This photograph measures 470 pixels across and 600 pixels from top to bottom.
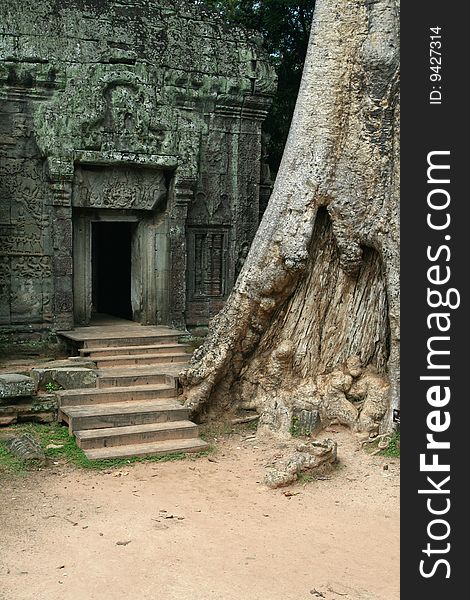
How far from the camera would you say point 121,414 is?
7387mm

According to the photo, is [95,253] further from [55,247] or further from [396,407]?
[396,407]

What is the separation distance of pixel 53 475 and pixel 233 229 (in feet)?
16.9

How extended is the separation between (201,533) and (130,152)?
5.79 m

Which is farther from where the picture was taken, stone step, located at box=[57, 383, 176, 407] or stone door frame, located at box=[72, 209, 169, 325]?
stone door frame, located at box=[72, 209, 169, 325]

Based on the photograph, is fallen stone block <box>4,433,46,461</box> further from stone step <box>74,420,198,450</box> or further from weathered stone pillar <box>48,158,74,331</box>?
weathered stone pillar <box>48,158,74,331</box>

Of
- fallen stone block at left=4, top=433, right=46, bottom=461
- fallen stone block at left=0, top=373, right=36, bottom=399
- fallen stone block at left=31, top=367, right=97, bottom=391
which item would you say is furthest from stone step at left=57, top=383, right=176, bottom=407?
fallen stone block at left=4, top=433, right=46, bottom=461

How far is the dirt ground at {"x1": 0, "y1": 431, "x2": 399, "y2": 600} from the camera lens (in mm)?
4469

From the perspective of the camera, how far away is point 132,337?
9.38 metres

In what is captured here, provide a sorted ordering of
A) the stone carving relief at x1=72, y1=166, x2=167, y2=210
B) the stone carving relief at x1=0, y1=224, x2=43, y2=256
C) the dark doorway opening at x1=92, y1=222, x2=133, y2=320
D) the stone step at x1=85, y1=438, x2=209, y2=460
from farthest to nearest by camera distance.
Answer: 1. the dark doorway opening at x1=92, y1=222, x2=133, y2=320
2. the stone carving relief at x1=72, y1=166, x2=167, y2=210
3. the stone carving relief at x1=0, y1=224, x2=43, y2=256
4. the stone step at x1=85, y1=438, x2=209, y2=460

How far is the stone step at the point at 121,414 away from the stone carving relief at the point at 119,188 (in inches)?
124

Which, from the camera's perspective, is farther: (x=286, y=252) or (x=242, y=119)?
(x=242, y=119)

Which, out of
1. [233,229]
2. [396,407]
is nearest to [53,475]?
[396,407]

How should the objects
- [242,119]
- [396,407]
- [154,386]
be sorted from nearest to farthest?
[396,407] < [154,386] < [242,119]

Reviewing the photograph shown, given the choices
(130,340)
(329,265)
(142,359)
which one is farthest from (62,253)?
(329,265)
